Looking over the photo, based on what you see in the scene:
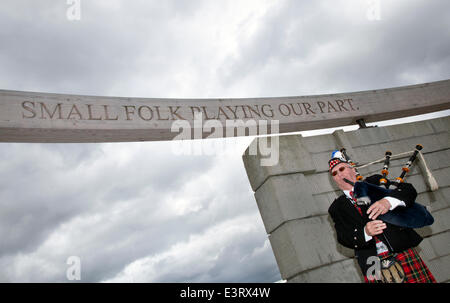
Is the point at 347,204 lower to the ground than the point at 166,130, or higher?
lower

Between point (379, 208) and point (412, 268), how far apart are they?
0.83 m

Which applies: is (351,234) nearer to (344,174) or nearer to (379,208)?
(379,208)

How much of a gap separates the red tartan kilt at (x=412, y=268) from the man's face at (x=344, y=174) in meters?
0.99

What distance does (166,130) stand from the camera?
5.24 meters

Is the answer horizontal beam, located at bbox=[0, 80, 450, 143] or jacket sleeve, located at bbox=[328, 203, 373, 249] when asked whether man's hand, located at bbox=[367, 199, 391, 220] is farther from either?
horizontal beam, located at bbox=[0, 80, 450, 143]

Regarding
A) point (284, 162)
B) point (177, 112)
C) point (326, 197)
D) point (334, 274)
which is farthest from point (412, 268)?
point (177, 112)

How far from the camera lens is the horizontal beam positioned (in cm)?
449

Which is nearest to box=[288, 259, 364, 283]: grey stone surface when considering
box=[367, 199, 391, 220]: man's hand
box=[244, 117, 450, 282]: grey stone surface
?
box=[244, 117, 450, 282]: grey stone surface

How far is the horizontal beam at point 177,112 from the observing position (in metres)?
4.49

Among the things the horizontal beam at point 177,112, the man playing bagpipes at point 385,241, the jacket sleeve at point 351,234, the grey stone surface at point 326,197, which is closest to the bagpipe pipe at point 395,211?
the man playing bagpipes at point 385,241

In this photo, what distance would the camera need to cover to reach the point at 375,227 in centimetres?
381

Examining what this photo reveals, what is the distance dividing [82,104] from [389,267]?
15.1ft
